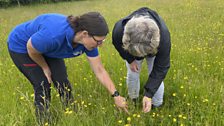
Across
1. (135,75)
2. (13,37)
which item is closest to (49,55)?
(13,37)

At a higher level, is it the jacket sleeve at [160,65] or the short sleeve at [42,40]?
the short sleeve at [42,40]

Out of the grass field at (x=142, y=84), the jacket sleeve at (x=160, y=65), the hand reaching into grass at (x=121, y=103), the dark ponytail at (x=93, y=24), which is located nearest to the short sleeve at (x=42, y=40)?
the dark ponytail at (x=93, y=24)

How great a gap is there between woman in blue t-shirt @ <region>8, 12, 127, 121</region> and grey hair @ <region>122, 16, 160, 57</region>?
309mm

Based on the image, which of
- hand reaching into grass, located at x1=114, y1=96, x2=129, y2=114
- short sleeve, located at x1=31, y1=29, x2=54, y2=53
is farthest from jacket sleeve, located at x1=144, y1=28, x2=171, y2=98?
short sleeve, located at x1=31, y1=29, x2=54, y2=53

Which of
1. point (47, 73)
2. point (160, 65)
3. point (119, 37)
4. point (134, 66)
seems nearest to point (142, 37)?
point (160, 65)

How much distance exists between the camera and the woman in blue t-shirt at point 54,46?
3.11 meters

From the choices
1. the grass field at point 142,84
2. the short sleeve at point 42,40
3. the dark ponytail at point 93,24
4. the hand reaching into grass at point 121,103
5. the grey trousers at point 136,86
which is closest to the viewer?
the dark ponytail at point 93,24

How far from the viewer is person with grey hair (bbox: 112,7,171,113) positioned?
2824 millimetres

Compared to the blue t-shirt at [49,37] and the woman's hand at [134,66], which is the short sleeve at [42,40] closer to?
the blue t-shirt at [49,37]

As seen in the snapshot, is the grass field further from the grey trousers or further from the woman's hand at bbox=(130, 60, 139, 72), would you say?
the woman's hand at bbox=(130, 60, 139, 72)

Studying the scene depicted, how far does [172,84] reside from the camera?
4.38 m

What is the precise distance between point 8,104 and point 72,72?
4.10 feet

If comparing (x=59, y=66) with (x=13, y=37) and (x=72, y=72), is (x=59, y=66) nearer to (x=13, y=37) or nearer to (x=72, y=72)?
(x=13, y=37)

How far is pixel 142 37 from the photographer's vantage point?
2.79 metres
